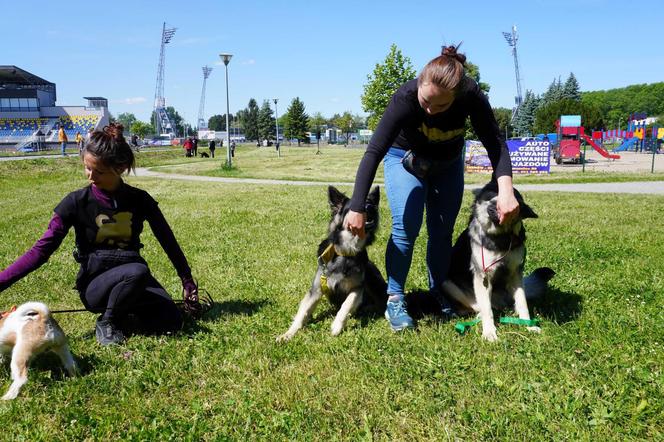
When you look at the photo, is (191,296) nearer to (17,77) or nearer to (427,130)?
(427,130)

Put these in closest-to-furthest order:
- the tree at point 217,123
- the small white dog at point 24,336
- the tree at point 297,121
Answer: the small white dog at point 24,336 → the tree at point 297,121 → the tree at point 217,123

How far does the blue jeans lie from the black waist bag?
2.23 meters

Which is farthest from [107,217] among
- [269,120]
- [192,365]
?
[269,120]

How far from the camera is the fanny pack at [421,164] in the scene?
3.88m

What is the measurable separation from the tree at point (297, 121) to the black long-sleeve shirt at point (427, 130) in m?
84.8

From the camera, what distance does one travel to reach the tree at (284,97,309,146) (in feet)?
286

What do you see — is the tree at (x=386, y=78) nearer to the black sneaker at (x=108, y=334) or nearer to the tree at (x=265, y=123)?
the black sneaker at (x=108, y=334)

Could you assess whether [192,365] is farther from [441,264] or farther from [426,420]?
[441,264]

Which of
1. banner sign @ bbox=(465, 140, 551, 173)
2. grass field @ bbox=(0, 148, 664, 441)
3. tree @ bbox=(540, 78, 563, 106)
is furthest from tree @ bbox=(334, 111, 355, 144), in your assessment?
grass field @ bbox=(0, 148, 664, 441)

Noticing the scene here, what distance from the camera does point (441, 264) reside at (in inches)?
173

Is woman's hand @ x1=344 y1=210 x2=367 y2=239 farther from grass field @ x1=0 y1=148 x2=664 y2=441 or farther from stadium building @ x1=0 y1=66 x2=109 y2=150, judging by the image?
stadium building @ x1=0 y1=66 x2=109 y2=150

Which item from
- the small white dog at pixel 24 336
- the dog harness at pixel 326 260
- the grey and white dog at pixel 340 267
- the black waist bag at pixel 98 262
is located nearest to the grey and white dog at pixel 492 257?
the grey and white dog at pixel 340 267

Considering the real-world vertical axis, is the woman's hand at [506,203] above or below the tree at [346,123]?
below

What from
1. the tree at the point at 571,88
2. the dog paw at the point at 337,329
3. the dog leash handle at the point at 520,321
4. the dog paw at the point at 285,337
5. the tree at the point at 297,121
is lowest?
the dog paw at the point at 285,337
